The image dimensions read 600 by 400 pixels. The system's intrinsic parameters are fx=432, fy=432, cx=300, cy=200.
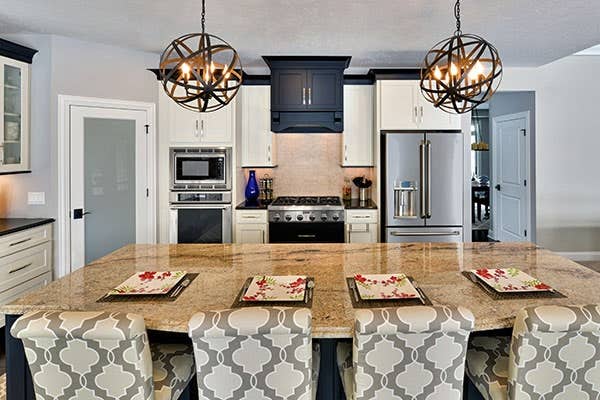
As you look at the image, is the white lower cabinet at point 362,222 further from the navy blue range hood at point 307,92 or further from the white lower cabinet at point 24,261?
the white lower cabinet at point 24,261

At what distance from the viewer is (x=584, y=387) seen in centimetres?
144

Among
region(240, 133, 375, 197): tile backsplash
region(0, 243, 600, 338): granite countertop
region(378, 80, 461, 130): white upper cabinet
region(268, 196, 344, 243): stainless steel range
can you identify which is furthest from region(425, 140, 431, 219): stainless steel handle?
region(0, 243, 600, 338): granite countertop

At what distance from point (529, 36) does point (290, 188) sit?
2991mm

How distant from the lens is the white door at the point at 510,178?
5.93m

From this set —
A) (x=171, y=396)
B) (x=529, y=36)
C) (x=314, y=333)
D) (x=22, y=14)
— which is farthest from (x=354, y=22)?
(x=171, y=396)

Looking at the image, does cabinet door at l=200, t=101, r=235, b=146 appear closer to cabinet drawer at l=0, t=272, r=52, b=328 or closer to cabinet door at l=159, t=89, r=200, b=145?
cabinet door at l=159, t=89, r=200, b=145

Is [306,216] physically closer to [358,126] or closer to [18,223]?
[358,126]

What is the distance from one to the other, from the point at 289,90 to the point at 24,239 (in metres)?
2.91

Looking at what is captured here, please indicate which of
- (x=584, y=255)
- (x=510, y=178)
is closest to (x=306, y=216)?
(x=510, y=178)

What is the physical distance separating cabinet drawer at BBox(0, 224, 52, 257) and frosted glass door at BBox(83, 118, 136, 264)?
0.39 metres

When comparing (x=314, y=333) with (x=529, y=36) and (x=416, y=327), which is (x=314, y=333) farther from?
(x=529, y=36)

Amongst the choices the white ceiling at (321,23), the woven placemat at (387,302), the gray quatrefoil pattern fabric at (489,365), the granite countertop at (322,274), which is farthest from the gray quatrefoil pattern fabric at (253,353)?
the white ceiling at (321,23)

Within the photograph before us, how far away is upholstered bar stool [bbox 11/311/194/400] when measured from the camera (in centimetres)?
132

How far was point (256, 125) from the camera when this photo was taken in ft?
16.4
